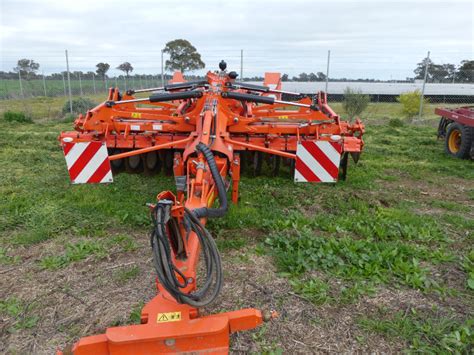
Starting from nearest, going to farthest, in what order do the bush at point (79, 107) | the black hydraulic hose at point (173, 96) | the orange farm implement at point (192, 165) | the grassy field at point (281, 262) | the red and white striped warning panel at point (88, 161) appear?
the orange farm implement at point (192, 165) → the grassy field at point (281, 262) → the red and white striped warning panel at point (88, 161) → the black hydraulic hose at point (173, 96) → the bush at point (79, 107)

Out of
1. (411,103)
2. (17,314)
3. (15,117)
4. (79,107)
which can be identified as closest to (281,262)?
(17,314)

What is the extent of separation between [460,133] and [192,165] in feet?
21.2

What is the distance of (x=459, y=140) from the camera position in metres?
8.01

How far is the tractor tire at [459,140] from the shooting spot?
7309mm

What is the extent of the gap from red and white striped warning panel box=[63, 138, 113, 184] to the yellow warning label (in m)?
2.31

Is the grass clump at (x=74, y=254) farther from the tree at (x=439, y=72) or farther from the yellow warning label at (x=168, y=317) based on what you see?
the tree at (x=439, y=72)

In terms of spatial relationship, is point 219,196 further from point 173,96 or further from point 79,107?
point 79,107

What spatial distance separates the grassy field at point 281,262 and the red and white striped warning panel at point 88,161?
473 millimetres

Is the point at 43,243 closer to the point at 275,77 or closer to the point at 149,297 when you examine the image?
the point at 149,297

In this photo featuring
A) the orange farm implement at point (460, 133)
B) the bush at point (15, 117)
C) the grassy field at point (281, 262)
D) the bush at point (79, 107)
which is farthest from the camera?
the bush at point (79, 107)

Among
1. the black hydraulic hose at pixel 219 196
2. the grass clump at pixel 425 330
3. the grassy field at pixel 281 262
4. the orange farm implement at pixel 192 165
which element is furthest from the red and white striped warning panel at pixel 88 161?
the grass clump at pixel 425 330

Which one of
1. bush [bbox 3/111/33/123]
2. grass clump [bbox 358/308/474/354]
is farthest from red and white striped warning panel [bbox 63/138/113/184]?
bush [bbox 3/111/33/123]

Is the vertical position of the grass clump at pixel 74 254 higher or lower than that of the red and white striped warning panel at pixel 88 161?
lower

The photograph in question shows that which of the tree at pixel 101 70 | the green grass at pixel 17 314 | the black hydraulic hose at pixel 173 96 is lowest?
the green grass at pixel 17 314
